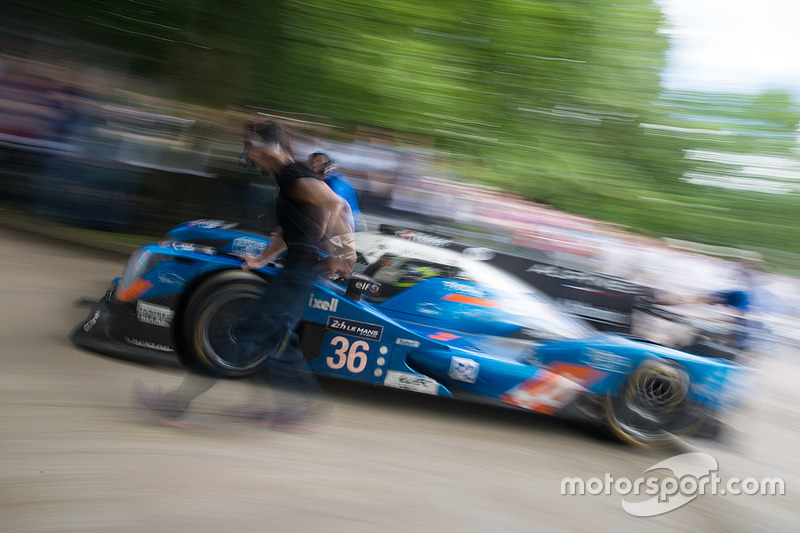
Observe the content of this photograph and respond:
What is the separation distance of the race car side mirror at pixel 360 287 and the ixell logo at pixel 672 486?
1411 millimetres

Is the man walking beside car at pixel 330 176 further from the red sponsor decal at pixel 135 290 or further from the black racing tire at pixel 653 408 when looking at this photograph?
the black racing tire at pixel 653 408

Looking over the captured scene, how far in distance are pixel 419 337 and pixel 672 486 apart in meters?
1.47

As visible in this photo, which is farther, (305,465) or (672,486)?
(672,486)

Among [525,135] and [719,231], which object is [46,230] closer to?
[525,135]

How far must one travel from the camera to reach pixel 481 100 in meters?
6.66

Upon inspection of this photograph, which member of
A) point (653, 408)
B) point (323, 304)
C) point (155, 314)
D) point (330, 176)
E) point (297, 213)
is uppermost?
point (330, 176)

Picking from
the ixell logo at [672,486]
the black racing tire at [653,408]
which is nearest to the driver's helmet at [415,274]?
the black racing tire at [653,408]

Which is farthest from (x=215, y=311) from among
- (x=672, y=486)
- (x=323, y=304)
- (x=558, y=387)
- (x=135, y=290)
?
(x=672, y=486)

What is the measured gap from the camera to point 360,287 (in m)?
3.69

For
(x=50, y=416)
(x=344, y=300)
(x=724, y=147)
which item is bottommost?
(x=50, y=416)

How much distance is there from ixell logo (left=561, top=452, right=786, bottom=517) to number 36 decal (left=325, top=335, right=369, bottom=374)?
3.87 ft

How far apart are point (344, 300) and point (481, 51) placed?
4.00 m

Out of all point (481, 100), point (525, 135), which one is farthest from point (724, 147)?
point (481, 100)

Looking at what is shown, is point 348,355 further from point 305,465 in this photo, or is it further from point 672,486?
point 672,486
